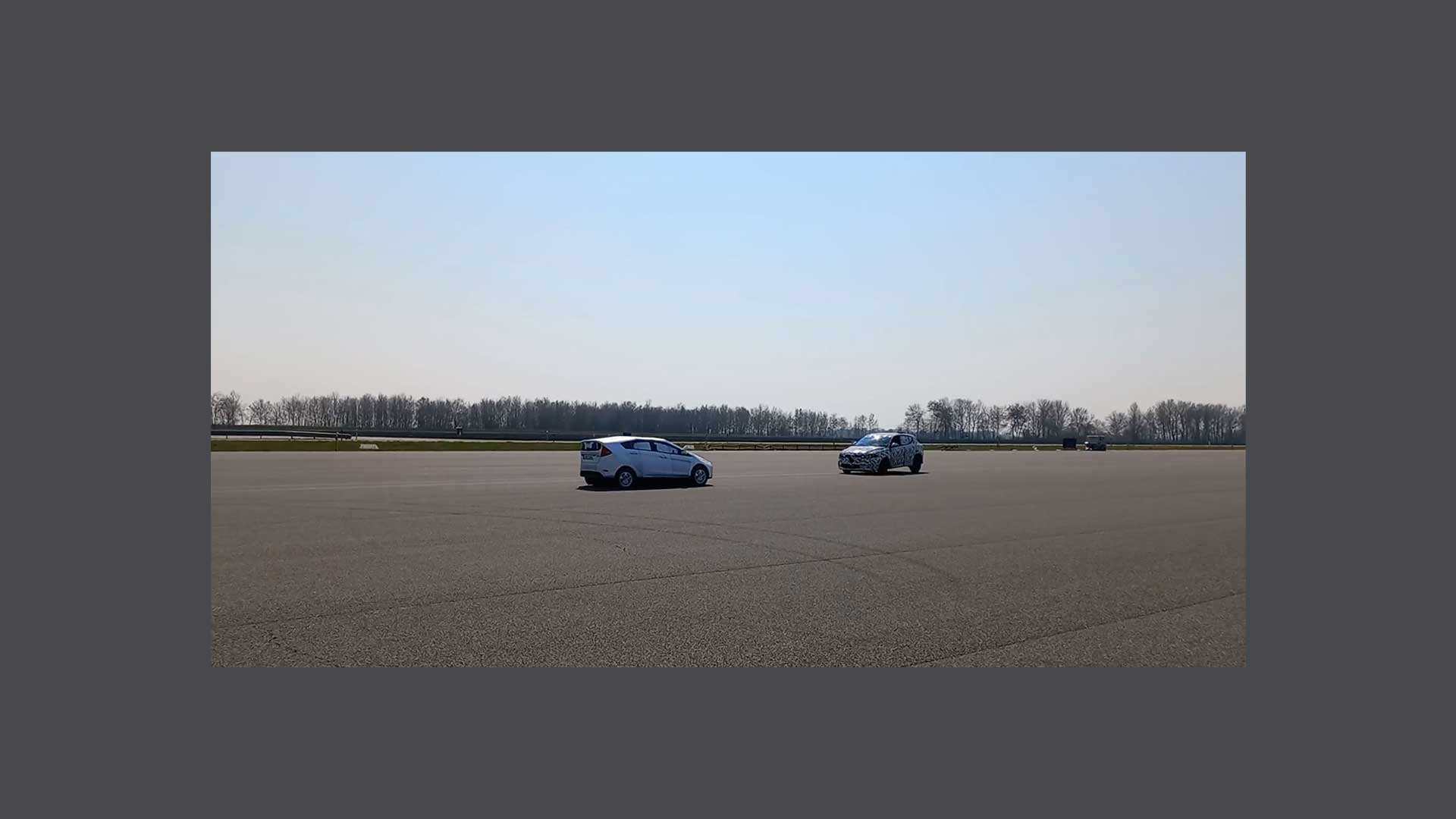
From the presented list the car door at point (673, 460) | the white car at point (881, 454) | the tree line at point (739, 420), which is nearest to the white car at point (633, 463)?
the car door at point (673, 460)

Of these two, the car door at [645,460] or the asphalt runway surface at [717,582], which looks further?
the car door at [645,460]

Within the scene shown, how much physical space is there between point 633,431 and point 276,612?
407ft

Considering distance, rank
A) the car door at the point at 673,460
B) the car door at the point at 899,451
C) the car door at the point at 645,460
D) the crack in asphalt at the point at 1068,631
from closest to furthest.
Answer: the crack in asphalt at the point at 1068,631 < the car door at the point at 645,460 < the car door at the point at 673,460 < the car door at the point at 899,451

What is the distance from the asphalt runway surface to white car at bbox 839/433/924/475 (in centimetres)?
1287

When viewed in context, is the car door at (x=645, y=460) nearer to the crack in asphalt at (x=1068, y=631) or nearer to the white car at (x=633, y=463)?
the white car at (x=633, y=463)

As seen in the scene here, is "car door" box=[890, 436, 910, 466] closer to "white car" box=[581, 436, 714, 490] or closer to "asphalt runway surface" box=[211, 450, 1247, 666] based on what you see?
"white car" box=[581, 436, 714, 490]

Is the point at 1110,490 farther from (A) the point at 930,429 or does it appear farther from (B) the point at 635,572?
(A) the point at 930,429

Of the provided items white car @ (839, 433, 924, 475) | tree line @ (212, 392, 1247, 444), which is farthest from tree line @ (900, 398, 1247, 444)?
white car @ (839, 433, 924, 475)

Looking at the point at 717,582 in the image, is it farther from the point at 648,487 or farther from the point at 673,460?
the point at 673,460

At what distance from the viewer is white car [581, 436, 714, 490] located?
23.3 m

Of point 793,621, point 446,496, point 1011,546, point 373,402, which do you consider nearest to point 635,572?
point 793,621

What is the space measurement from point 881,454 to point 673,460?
10727 mm

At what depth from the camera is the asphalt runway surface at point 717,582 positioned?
6.55 metres

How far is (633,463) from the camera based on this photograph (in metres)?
23.8
